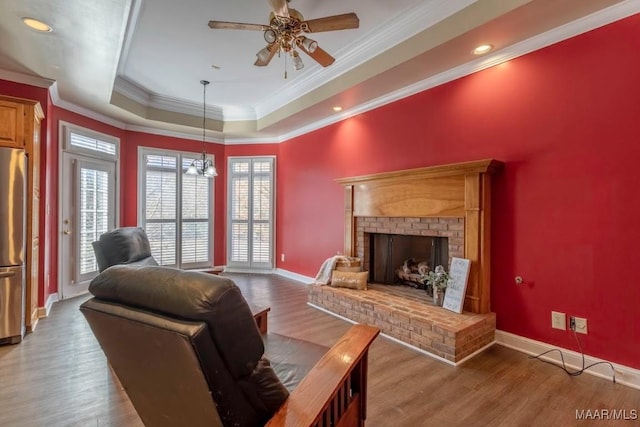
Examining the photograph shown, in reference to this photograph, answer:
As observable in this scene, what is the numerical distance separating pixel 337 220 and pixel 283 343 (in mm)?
3039

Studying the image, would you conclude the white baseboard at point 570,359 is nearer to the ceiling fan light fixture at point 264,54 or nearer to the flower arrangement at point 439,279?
the flower arrangement at point 439,279

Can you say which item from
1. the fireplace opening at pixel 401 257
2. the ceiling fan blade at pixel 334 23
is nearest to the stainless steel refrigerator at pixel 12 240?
the ceiling fan blade at pixel 334 23

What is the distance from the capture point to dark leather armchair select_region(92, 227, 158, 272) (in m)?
2.54

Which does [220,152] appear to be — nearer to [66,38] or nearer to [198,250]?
[198,250]

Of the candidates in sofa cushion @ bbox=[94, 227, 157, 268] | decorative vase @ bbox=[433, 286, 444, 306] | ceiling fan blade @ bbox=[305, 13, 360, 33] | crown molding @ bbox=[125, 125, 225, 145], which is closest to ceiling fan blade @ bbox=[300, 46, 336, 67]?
ceiling fan blade @ bbox=[305, 13, 360, 33]

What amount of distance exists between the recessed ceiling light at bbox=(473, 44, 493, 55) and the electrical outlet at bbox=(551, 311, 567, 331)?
2.37 m

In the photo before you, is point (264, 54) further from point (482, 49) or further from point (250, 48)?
point (482, 49)

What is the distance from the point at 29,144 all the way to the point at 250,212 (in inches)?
139

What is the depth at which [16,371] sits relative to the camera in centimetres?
242

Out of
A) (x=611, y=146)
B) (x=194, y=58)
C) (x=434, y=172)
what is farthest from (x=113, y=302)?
(x=194, y=58)

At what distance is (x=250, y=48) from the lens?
356cm

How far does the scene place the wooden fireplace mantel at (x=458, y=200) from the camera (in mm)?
2947

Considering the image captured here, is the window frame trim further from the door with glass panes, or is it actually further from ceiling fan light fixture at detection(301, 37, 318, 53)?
ceiling fan light fixture at detection(301, 37, 318, 53)

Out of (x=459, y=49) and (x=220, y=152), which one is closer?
(x=459, y=49)
